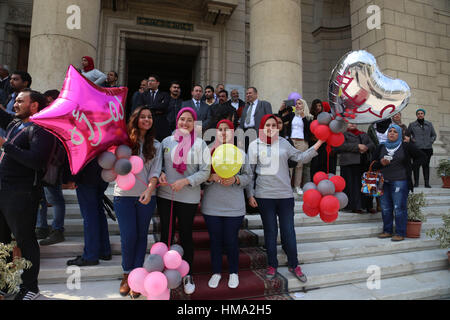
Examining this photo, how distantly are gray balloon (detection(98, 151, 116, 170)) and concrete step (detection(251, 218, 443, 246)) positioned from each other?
2.51 meters

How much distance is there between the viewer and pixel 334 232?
4.61 metres

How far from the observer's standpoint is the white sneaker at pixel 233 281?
306cm

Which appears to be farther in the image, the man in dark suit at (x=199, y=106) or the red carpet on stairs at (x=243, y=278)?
the man in dark suit at (x=199, y=106)

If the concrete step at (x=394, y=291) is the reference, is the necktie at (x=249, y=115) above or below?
above

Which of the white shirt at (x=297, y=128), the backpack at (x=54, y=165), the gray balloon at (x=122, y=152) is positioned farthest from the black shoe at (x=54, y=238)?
the white shirt at (x=297, y=128)

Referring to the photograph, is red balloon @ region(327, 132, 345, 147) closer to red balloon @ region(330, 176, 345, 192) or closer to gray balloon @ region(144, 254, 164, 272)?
red balloon @ region(330, 176, 345, 192)

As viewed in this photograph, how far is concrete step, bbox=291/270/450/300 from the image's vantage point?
10.6ft

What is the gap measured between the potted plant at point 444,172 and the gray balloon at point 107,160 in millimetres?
9101

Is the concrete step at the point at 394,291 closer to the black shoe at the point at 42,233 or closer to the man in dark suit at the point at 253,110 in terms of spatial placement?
the man in dark suit at the point at 253,110

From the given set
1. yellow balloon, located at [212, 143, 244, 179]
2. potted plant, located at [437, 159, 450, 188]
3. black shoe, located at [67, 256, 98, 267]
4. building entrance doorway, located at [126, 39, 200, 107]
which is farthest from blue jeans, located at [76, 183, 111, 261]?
potted plant, located at [437, 159, 450, 188]
